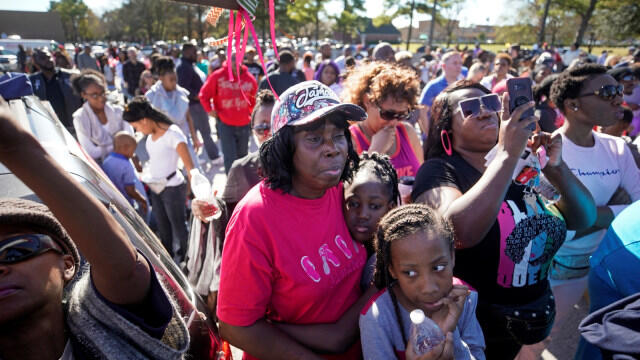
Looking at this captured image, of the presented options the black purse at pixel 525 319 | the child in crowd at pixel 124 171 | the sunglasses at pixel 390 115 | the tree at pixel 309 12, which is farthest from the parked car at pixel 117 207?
the tree at pixel 309 12

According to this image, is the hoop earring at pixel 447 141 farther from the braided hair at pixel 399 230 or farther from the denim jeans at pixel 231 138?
the denim jeans at pixel 231 138

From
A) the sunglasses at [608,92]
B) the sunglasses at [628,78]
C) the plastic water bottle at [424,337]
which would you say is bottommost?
the plastic water bottle at [424,337]

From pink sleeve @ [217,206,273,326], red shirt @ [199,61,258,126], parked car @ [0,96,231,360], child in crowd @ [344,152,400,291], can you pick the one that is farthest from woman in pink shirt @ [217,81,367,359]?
red shirt @ [199,61,258,126]

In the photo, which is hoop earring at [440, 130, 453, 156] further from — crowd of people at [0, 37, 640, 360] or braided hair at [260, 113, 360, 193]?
braided hair at [260, 113, 360, 193]

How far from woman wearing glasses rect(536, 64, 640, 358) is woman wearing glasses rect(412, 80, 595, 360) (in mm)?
722

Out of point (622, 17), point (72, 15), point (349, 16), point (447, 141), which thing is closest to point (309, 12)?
point (349, 16)

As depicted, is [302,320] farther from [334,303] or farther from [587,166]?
[587,166]

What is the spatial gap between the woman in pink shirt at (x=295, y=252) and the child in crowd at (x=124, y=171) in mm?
2537

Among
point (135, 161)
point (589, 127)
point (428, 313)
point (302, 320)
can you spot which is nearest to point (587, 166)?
point (589, 127)

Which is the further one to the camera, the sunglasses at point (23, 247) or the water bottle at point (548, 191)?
the water bottle at point (548, 191)

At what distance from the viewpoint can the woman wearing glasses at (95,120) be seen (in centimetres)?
434

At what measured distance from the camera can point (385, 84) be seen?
2.73 meters

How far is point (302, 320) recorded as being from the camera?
1.51 meters

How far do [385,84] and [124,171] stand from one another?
2569mm
